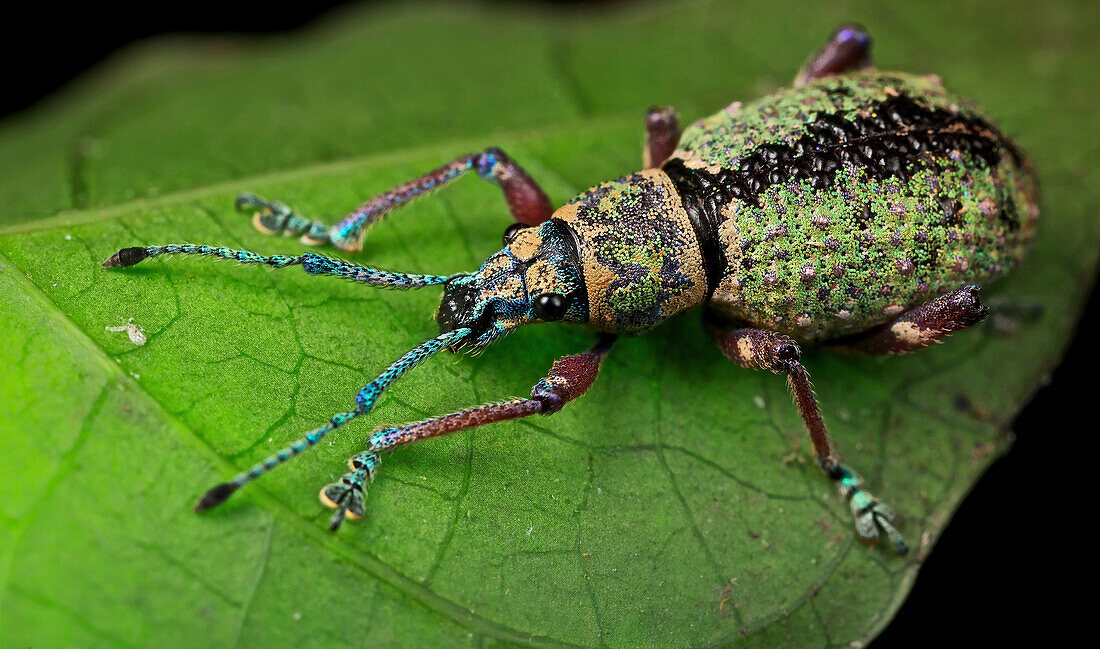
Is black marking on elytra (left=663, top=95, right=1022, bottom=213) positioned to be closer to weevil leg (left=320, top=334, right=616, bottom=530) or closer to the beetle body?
the beetle body

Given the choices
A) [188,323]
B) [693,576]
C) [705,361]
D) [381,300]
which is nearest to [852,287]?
[705,361]

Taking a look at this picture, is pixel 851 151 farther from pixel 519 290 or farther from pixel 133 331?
pixel 133 331

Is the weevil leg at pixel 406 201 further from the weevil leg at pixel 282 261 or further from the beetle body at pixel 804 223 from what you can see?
the weevil leg at pixel 282 261

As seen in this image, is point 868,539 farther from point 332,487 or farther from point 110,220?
point 110,220

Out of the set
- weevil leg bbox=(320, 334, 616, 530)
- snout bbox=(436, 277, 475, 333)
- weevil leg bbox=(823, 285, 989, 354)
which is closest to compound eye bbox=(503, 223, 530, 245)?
snout bbox=(436, 277, 475, 333)

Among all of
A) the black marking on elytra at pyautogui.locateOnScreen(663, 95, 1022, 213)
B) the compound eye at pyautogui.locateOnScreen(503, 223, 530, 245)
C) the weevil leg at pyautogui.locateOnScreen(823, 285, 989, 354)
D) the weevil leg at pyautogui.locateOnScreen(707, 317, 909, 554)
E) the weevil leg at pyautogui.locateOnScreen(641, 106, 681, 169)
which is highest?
the black marking on elytra at pyautogui.locateOnScreen(663, 95, 1022, 213)

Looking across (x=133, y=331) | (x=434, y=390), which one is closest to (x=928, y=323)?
(x=434, y=390)

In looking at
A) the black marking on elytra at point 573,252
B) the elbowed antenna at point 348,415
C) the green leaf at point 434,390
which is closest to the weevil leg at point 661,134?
the green leaf at point 434,390
